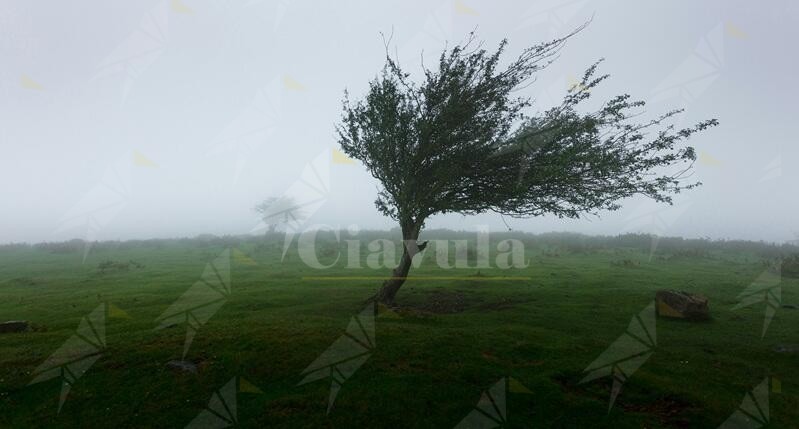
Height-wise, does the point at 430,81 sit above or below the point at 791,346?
above

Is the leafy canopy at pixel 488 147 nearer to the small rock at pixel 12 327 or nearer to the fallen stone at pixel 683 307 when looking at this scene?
the fallen stone at pixel 683 307

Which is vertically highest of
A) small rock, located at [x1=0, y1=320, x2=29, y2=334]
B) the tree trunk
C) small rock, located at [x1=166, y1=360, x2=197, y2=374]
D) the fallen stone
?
the tree trunk

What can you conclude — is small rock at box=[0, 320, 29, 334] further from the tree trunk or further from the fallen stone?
the fallen stone

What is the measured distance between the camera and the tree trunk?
20.0 meters

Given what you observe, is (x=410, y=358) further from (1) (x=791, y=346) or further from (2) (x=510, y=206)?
(1) (x=791, y=346)

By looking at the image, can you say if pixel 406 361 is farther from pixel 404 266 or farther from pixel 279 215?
pixel 279 215

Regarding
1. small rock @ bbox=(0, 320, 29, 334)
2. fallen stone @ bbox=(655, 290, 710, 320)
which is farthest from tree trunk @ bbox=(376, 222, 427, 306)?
small rock @ bbox=(0, 320, 29, 334)

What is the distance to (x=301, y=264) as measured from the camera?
1645 inches

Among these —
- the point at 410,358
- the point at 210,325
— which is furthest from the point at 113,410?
the point at 410,358

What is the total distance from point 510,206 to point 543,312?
5.42 metres

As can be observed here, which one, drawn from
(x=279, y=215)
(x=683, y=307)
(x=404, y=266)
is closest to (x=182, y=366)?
(x=404, y=266)

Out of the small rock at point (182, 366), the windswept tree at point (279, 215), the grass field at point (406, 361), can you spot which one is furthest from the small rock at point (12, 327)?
the windswept tree at point (279, 215)

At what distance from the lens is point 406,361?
12.3 m

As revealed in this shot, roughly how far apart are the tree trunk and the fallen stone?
38.2 ft
